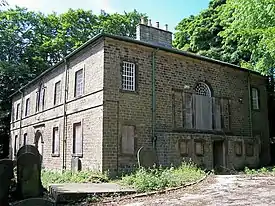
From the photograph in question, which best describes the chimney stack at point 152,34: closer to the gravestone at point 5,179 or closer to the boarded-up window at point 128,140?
the boarded-up window at point 128,140

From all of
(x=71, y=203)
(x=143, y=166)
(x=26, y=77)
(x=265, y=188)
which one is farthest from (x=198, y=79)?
(x=26, y=77)

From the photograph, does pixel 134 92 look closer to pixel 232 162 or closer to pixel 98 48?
pixel 98 48

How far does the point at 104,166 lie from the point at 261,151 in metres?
12.9

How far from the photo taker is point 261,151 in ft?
74.5

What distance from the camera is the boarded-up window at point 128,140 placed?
51.8ft

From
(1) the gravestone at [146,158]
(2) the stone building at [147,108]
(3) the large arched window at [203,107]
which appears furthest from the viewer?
(3) the large arched window at [203,107]

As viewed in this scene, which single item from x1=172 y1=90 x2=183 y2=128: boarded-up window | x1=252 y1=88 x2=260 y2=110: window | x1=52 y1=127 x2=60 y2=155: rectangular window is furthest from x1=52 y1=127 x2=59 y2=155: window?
x1=252 y1=88 x2=260 y2=110: window

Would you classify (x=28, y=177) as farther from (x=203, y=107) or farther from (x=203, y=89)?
(x=203, y=89)

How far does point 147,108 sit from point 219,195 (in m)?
8.45

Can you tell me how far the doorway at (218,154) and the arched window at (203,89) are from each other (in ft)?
10.3

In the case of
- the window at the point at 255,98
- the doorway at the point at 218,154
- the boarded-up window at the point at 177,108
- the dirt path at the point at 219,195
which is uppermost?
the window at the point at 255,98

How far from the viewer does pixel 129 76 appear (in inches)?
664

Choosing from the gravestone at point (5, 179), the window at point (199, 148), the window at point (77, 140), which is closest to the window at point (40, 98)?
the window at point (77, 140)

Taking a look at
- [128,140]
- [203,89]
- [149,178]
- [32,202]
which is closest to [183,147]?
[128,140]
